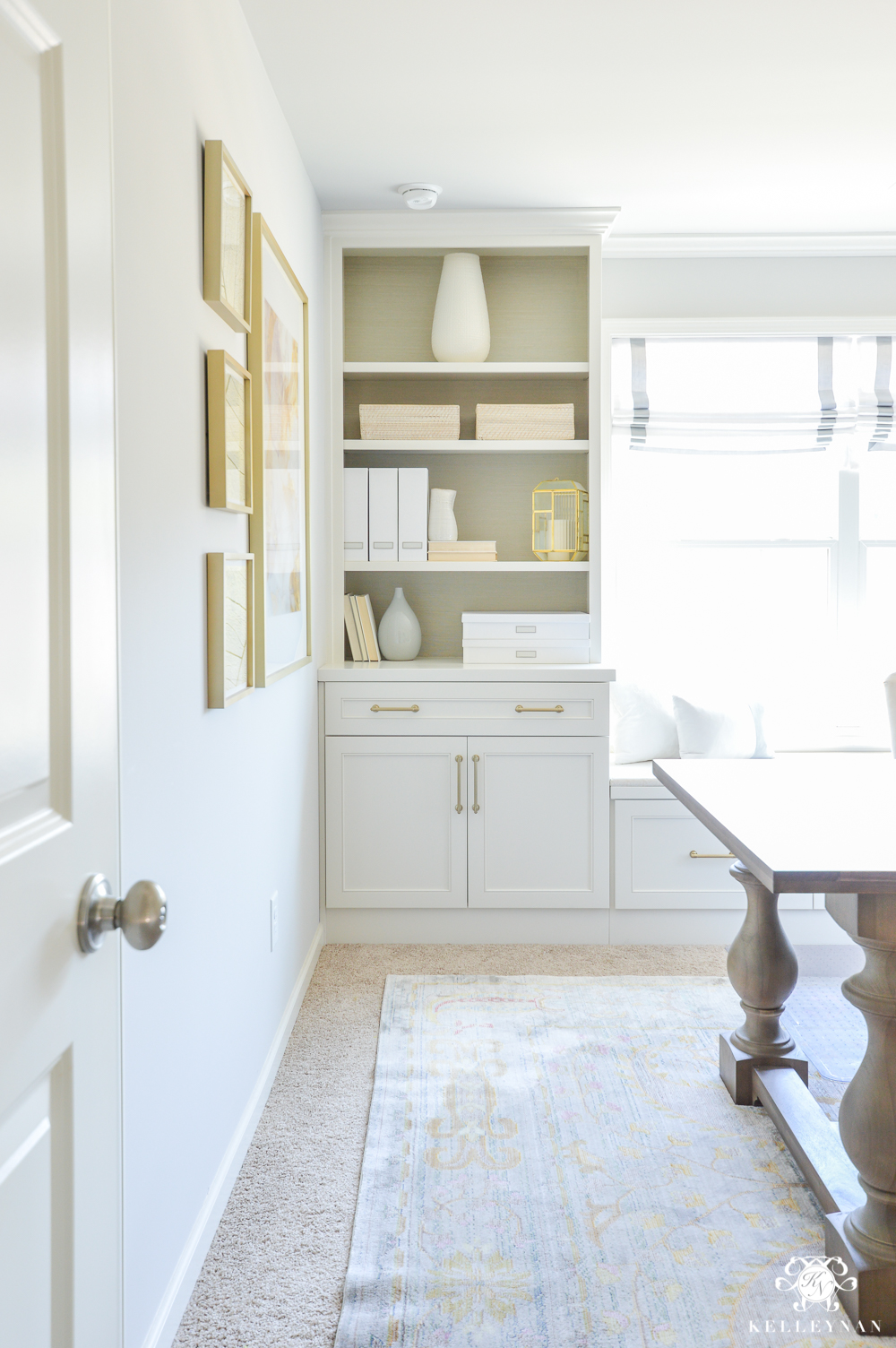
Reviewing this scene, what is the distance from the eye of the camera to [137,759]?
4.77ft

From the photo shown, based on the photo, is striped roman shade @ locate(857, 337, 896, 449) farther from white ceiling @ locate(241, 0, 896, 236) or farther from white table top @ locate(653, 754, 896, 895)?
white table top @ locate(653, 754, 896, 895)

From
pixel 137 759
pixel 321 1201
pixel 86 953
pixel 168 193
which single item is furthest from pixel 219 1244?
pixel 168 193

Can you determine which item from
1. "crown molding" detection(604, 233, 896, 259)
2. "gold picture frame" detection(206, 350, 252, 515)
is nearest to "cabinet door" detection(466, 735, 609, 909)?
"gold picture frame" detection(206, 350, 252, 515)

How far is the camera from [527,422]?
143 inches

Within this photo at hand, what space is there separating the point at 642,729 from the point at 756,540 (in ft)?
3.13

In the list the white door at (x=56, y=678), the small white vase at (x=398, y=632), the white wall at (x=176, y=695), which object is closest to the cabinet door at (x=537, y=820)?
the small white vase at (x=398, y=632)

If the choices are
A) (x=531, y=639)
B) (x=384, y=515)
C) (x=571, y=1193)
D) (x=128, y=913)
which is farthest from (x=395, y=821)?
(x=128, y=913)

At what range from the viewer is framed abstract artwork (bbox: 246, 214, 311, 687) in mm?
2205

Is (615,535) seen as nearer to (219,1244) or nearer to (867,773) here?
(867,773)

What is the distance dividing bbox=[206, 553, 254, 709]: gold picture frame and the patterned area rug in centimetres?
105

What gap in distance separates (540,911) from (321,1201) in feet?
5.38

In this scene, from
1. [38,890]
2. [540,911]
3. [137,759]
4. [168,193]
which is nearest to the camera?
[38,890]

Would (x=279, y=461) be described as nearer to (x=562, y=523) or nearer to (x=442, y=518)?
(x=442, y=518)

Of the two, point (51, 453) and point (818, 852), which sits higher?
point (51, 453)
